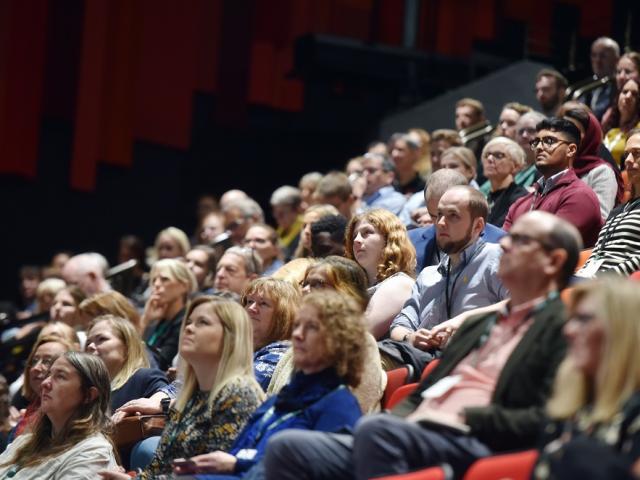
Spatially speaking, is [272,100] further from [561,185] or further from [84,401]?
[84,401]

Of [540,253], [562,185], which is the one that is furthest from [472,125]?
[540,253]

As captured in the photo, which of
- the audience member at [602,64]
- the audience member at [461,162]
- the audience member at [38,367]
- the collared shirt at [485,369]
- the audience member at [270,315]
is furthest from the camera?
the audience member at [602,64]

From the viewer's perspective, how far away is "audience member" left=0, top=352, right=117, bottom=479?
4391 mm

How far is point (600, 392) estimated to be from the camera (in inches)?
109

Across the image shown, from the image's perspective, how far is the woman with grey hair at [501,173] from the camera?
20.1 feet

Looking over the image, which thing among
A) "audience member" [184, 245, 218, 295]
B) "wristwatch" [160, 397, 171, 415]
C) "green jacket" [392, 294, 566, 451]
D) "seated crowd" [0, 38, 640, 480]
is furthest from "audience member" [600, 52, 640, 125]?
"green jacket" [392, 294, 566, 451]

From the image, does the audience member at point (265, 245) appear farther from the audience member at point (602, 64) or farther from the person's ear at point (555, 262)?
the person's ear at point (555, 262)

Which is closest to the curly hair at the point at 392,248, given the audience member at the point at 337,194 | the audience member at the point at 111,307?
the audience member at the point at 111,307

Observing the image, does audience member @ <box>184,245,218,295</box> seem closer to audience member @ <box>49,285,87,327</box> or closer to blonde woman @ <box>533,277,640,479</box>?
audience member @ <box>49,285,87,327</box>

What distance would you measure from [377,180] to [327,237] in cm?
160

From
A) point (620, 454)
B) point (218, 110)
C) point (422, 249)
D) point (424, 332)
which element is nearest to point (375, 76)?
point (218, 110)

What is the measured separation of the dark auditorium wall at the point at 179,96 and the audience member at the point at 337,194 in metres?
3.36

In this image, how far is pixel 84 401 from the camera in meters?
4.48

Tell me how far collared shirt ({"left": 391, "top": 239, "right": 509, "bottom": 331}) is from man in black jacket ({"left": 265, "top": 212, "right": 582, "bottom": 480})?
1.22m
